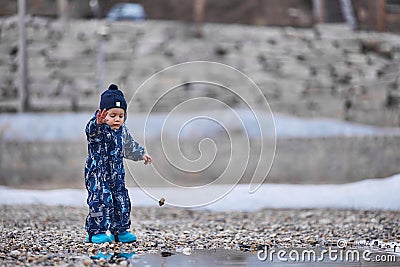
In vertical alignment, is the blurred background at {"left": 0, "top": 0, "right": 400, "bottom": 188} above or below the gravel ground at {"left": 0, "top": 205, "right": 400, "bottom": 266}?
above

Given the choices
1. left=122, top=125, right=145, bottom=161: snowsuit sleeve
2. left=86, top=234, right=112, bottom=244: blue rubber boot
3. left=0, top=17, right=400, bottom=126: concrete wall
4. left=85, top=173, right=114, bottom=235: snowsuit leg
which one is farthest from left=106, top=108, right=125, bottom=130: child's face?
left=0, top=17, right=400, bottom=126: concrete wall

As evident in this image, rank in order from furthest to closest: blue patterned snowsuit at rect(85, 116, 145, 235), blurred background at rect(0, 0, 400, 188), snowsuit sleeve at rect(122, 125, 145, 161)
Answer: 1. blurred background at rect(0, 0, 400, 188)
2. snowsuit sleeve at rect(122, 125, 145, 161)
3. blue patterned snowsuit at rect(85, 116, 145, 235)

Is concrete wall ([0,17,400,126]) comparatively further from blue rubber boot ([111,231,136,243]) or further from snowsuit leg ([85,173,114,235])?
snowsuit leg ([85,173,114,235])

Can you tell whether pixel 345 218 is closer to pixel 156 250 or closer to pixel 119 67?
pixel 156 250

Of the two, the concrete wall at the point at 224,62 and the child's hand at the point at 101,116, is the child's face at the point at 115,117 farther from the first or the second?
the concrete wall at the point at 224,62

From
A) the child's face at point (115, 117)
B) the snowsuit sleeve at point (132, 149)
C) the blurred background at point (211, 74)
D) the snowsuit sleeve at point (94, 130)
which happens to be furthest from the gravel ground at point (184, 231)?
the blurred background at point (211, 74)

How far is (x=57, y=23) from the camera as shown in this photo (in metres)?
16.7

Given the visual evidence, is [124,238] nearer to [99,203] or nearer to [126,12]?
[99,203]

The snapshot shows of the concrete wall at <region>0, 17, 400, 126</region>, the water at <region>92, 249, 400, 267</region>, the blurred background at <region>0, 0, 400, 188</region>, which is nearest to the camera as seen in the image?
the water at <region>92, 249, 400, 267</region>

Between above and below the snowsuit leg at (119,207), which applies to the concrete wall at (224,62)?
above

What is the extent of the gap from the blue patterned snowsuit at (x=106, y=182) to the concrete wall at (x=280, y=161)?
6.42 meters

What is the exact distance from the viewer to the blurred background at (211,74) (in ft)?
40.8

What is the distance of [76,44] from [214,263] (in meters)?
11.5

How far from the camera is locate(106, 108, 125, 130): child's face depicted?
18.7ft
